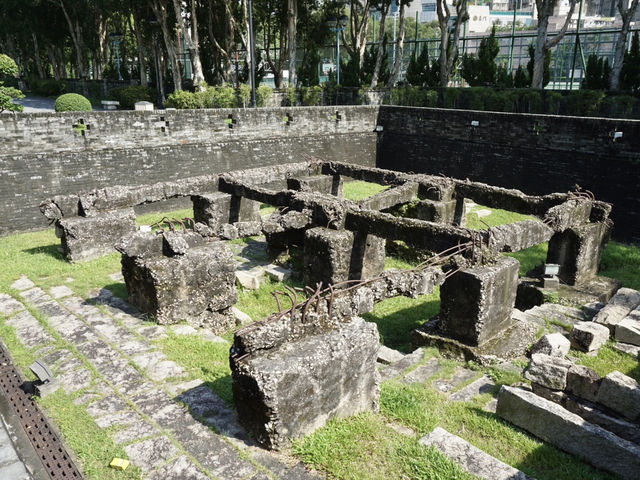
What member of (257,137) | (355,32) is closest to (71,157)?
(257,137)

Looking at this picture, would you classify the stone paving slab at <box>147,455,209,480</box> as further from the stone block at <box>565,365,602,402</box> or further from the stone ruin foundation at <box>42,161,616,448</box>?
the stone block at <box>565,365,602,402</box>

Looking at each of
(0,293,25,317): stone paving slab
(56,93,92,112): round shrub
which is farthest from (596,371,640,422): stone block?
(56,93,92,112): round shrub

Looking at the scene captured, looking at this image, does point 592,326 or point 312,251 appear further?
point 312,251

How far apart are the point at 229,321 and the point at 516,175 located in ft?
33.0

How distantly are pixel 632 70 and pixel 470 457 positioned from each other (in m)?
19.3

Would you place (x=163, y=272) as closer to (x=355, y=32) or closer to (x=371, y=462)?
(x=371, y=462)

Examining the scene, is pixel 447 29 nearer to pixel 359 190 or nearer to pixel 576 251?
pixel 359 190

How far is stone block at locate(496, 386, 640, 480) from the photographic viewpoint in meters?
4.05

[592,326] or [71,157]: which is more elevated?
[71,157]

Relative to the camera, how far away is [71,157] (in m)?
12.3

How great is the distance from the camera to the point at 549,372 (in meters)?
5.04

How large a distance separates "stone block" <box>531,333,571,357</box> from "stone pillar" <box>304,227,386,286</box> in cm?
324

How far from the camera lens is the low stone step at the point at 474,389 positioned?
17.6 ft

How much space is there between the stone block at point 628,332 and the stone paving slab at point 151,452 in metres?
5.60
